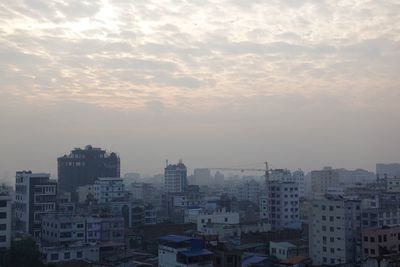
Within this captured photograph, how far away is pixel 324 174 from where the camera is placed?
7888 centimetres

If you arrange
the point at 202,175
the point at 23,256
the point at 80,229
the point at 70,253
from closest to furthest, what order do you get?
the point at 23,256
the point at 70,253
the point at 80,229
the point at 202,175

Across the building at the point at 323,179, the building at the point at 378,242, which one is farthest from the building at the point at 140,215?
the building at the point at 323,179

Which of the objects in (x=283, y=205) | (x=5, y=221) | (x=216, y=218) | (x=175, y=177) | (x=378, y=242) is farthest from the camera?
(x=175, y=177)

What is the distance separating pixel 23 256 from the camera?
79.2 ft

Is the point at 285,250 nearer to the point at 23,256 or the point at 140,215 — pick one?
the point at 23,256

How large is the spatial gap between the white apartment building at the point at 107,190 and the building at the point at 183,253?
925 inches

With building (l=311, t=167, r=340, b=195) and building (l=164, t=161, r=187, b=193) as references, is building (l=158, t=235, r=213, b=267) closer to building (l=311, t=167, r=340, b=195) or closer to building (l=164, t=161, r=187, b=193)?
building (l=164, t=161, r=187, b=193)

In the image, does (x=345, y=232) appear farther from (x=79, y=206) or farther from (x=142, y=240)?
(x=79, y=206)

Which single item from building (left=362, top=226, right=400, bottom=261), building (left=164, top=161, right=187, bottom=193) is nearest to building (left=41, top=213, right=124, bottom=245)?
building (left=362, top=226, right=400, bottom=261)

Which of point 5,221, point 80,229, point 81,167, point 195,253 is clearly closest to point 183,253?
point 195,253

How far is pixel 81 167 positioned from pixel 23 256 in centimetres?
3942

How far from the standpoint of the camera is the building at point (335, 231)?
90.1 ft

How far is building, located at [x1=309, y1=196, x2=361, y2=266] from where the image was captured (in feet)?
90.1

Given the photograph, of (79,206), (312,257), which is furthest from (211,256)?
(79,206)
